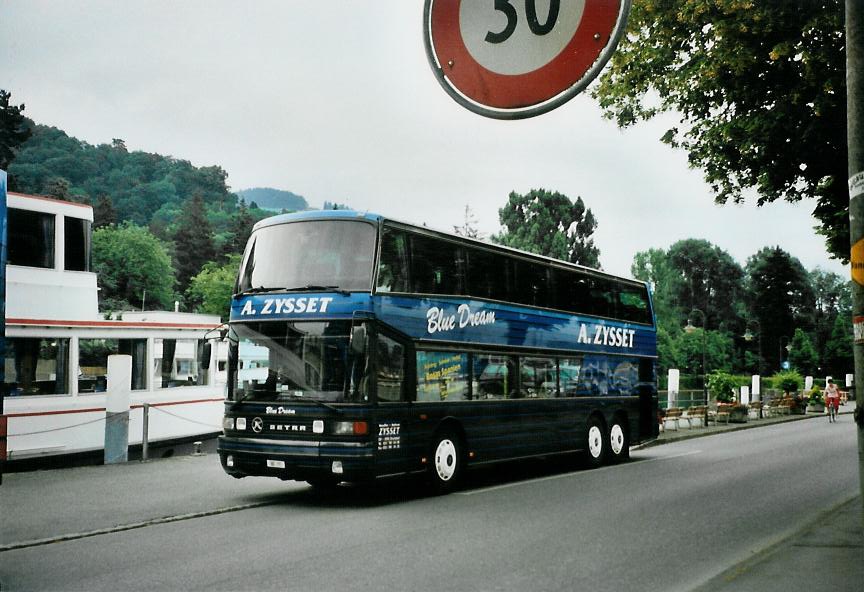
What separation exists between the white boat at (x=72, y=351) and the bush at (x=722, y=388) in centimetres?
2432

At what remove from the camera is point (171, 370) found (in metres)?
19.0

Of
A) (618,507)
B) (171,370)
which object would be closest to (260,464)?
(618,507)

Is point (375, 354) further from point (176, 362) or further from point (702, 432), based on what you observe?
point (702, 432)

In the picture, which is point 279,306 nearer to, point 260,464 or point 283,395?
point 283,395

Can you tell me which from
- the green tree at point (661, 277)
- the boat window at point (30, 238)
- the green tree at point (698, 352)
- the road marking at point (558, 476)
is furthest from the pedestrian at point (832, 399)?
Answer: the green tree at point (661, 277)

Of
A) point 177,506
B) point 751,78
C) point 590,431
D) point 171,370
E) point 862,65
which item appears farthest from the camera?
point 171,370

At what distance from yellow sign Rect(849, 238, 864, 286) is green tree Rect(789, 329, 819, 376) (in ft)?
311

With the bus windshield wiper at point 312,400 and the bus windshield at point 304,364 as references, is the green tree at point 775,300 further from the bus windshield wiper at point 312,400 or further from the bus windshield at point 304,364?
the bus windshield wiper at point 312,400

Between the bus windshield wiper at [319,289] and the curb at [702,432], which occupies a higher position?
the bus windshield wiper at [319,289]

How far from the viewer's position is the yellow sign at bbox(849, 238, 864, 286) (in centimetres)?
506

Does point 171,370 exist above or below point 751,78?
below

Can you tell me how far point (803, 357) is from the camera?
93500 mm

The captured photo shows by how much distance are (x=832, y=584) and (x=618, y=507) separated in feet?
16.2

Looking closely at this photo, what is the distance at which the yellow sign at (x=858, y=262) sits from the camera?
5.06 m
